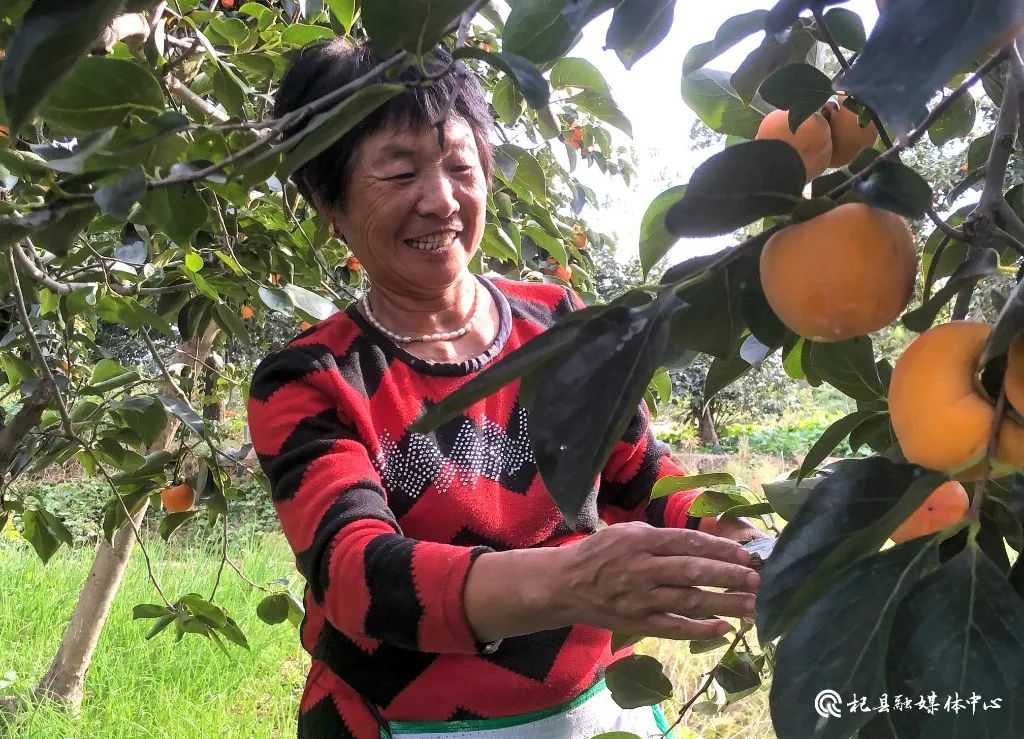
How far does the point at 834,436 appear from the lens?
1.65 ft

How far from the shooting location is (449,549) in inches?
27.9

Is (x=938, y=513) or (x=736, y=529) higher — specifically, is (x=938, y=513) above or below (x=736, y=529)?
above

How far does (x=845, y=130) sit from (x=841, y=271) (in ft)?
0.85

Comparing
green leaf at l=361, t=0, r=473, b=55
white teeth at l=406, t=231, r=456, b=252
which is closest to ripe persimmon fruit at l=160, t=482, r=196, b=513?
white teeth at l=406, t=231, r=456, b=252

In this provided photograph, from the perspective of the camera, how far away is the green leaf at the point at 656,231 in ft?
1.95

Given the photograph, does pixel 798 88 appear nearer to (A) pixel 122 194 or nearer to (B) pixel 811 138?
(B) pixel 811 138

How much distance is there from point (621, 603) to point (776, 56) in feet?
1.22

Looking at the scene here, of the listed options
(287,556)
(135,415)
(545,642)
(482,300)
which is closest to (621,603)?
(545,642)

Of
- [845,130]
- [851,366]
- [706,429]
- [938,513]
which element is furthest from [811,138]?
[706,429]

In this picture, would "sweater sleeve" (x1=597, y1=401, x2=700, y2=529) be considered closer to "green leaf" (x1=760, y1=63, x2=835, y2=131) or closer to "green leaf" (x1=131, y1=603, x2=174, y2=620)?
"green leaf" (x1=760, y1=63, x2=835, y2=131)

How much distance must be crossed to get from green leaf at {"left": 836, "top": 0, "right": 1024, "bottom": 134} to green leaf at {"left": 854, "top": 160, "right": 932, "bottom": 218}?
75 mm

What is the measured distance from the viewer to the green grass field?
2.29 meters

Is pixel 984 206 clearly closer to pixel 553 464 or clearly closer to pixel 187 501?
pixel 553 464

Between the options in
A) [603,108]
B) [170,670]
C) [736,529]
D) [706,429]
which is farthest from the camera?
[706,429]
